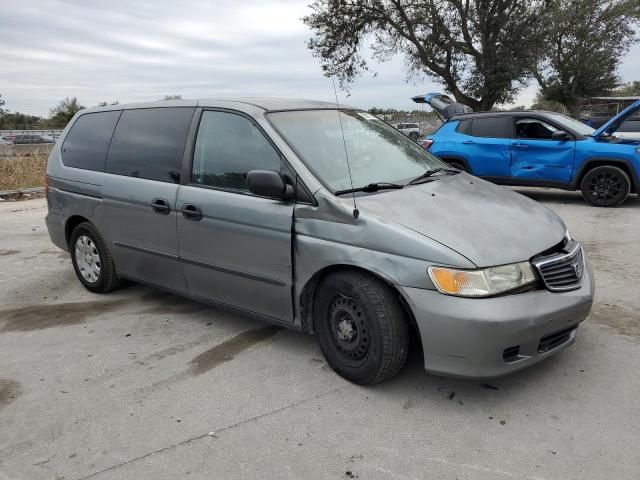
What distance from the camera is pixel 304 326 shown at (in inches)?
138

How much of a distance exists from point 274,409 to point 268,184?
1.31 metres

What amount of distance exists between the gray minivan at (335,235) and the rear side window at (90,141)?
0.03 metres

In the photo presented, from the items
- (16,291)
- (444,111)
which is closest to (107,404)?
(16,291)

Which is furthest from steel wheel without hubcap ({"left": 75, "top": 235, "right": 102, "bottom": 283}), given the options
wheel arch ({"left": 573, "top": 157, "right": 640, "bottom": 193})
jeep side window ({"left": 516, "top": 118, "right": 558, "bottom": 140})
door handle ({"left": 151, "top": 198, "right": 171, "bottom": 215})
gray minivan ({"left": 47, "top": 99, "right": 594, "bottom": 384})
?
wheel arch ({"left": 573, "top": 157, "right": 640, "bottom": 193})

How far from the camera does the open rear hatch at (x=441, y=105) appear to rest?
12113 millimetres

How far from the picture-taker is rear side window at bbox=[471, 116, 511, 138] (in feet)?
32.2

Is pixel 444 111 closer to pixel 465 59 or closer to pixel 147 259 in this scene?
pixel 147 259

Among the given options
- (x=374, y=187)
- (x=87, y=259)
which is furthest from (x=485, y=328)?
(x=87, y=259)

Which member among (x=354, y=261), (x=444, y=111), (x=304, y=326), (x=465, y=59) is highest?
(x=465, y=59)

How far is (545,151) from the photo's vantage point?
9320 millimetres

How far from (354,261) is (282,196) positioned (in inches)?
26.0

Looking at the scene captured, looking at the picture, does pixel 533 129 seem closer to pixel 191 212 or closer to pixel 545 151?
pixel 545 151

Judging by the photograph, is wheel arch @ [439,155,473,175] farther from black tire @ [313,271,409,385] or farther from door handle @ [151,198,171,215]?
black tire @ [313,271,409,385]

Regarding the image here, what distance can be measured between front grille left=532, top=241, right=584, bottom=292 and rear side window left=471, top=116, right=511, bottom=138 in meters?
6.98
